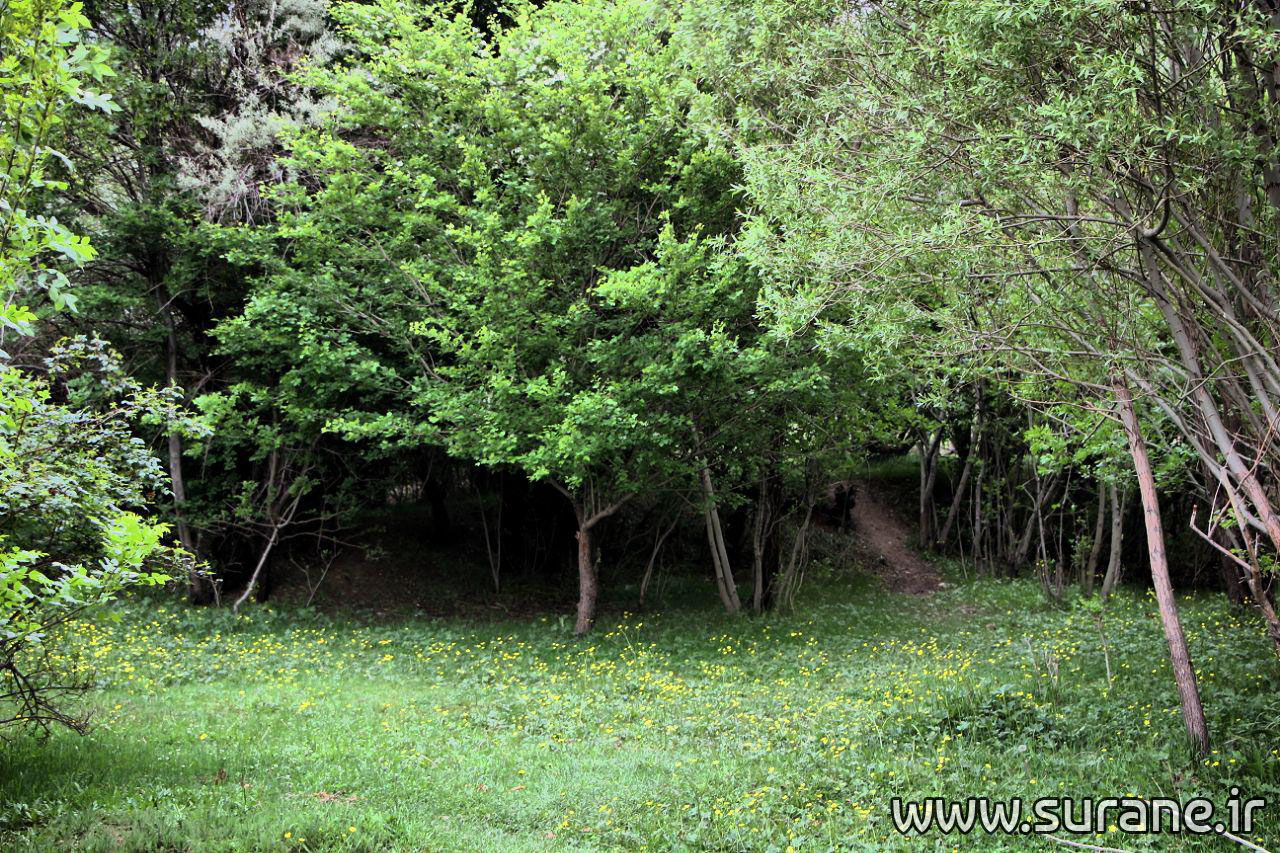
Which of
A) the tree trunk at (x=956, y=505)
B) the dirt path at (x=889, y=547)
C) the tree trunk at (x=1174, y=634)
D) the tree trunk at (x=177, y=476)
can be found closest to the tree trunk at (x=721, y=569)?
the dirt path at (x=889, y=547)

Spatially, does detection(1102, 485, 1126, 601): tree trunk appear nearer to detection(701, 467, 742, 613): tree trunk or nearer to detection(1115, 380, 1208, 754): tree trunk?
detection(701, 467, 742, 613): tree trunk

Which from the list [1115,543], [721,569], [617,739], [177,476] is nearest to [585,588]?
[721,569]

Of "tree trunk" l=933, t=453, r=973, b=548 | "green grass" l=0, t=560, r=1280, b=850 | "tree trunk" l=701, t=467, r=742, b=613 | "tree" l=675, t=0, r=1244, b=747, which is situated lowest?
"green grass" l=0, t=560, r=1280, b=850

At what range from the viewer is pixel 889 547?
19.8m

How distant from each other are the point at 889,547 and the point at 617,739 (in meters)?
13.5

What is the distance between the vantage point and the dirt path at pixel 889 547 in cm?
1762

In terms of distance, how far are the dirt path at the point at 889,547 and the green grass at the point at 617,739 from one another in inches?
219

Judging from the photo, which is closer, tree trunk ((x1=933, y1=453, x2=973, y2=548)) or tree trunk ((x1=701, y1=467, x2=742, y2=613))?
tree trunk ((x1=701, y1=467, x2=742, y2=613))

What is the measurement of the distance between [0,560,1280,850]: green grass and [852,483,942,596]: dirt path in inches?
219

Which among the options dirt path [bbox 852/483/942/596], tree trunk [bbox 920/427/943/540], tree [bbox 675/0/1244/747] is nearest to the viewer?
tree [bbox 675/0/1244/747]

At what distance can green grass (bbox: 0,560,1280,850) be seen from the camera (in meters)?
5.14

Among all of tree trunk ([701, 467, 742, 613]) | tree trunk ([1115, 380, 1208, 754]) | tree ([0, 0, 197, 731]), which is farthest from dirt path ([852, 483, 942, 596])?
tree ([0, 0, 197, 731])

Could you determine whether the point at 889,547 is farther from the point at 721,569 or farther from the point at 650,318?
the point at 650,318

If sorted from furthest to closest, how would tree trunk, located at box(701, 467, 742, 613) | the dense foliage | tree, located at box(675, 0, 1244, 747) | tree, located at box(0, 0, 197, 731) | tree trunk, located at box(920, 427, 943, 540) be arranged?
tree trunk, located at box(920, 427, 943, 540) < tree trunk, located at box(701, 467, 742, 613) < the dense foliage < tree, located at box(675, 0, 1244, 747) < tree, located at box(0, 0, 197, 731)
